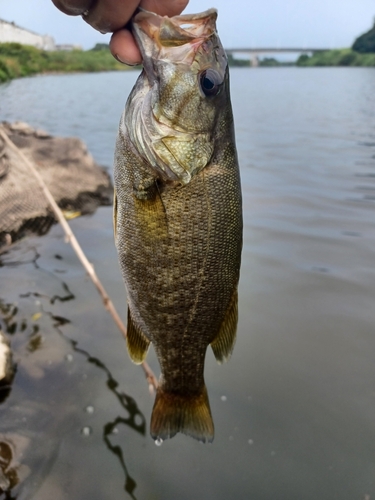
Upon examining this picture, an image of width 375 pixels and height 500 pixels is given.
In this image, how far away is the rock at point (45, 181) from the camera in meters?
6.66

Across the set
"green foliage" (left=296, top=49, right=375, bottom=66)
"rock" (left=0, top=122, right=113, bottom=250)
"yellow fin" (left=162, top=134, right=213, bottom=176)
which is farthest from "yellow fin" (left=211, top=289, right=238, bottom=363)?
"green foliage" (left=296, top=49, right=375, bottom=66)

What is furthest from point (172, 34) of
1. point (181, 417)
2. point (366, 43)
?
point (366, 43)

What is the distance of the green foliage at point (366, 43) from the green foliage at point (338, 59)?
2345 mm

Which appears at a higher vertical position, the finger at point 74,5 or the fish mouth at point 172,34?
the finger at point 74,5

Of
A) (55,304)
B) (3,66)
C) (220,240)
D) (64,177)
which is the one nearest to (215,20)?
(220,240)

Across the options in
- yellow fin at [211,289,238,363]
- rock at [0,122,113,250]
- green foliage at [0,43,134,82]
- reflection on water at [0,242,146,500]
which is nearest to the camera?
yellow fin at [211,289,238,363]

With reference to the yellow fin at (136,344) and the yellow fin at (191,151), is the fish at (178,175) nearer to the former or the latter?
the yellow fin at (191,151)

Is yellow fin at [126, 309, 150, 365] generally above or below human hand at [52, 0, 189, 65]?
below

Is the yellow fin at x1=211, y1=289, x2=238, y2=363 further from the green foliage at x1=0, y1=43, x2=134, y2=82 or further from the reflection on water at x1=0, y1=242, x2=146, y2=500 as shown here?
the green foliage at x1=0, y1=43, x2=134, y2=82

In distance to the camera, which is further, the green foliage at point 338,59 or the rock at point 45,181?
the green foliage at point 338,59

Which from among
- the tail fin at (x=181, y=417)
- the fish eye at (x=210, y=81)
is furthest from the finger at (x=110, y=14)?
the tail fin at (x=181, y=417)

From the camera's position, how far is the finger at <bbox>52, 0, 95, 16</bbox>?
1.84 metres

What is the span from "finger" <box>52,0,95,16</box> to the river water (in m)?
2.88

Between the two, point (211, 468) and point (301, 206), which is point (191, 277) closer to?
point (211, 468)
